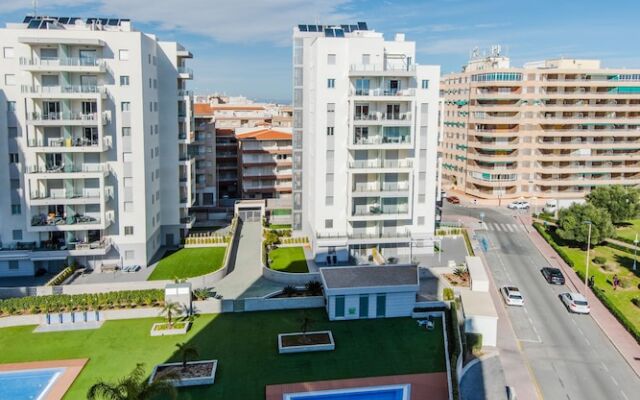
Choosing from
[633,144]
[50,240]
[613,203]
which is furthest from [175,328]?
[633,144]

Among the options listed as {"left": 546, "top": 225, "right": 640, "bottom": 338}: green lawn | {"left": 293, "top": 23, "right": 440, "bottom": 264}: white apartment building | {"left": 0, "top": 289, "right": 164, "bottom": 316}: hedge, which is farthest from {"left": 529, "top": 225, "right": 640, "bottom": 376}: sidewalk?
{"left": 0, "top": 289, "right": 164, "bottom": 316}: hedge

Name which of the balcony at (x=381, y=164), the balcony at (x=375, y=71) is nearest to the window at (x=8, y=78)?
the balcony at (x=375, y=71)

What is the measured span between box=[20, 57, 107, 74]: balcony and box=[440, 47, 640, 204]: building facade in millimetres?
53842

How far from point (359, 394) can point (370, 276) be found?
1289 cm

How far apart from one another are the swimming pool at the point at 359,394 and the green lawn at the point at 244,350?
1.63 m

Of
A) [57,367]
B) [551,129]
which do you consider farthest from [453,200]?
[57,367]

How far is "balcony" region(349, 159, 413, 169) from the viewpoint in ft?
176

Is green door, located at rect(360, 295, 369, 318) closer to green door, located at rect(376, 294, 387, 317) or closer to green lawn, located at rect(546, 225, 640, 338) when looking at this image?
green door, located at rect(376, 294, 387, 317)

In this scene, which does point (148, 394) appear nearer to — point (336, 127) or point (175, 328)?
point (175, 328)

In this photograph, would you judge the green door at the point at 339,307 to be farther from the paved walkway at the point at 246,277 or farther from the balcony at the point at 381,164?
the balcony at the point at 381,164

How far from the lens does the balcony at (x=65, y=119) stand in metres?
47.4

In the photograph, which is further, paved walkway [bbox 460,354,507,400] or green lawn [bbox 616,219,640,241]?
green lawn [bbox 616,219,640,241]

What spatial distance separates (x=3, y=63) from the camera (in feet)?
155

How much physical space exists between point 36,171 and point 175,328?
64.4ft
